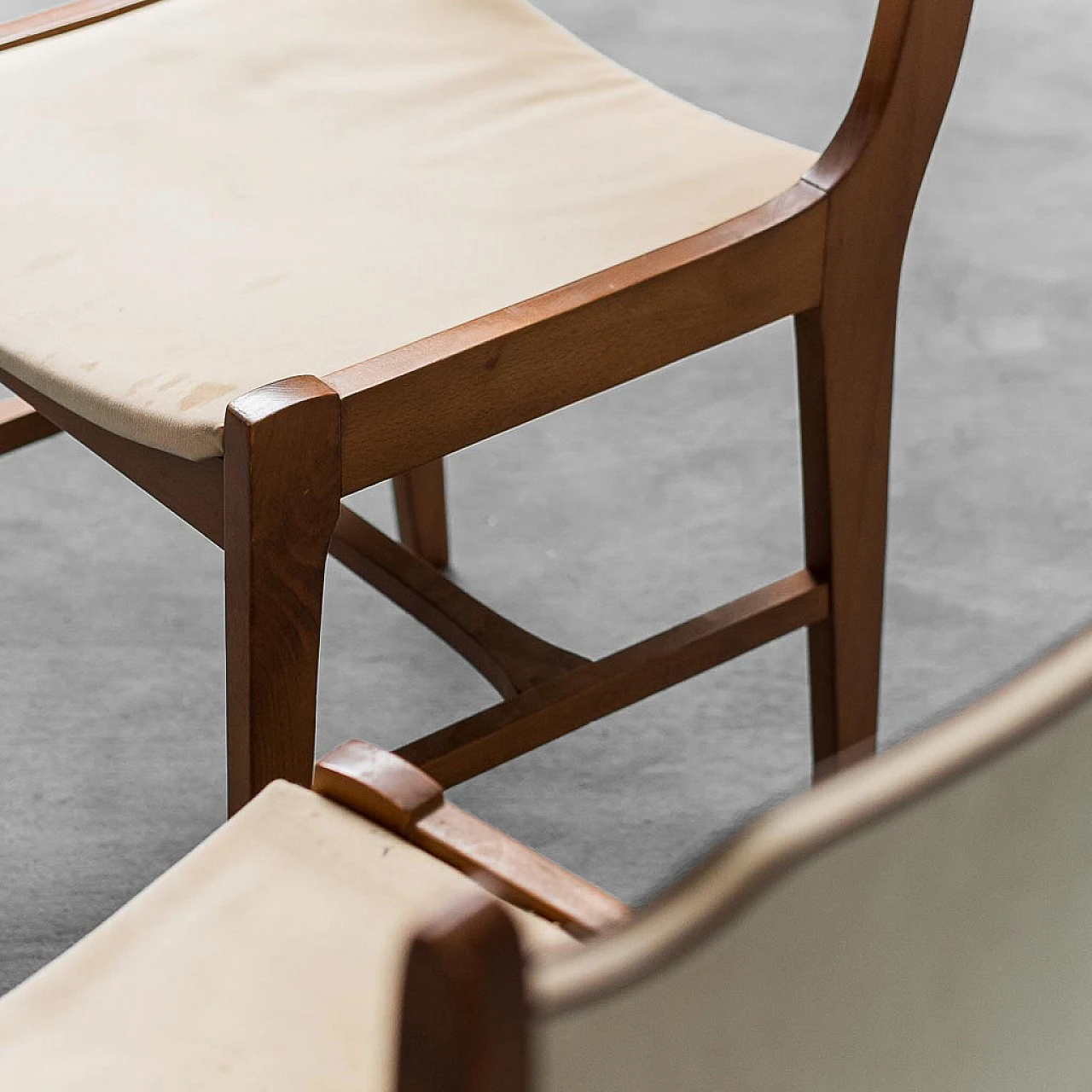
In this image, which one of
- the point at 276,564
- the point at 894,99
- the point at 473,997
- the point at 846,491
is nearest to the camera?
the point at 473,997

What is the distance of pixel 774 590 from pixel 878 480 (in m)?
0.10

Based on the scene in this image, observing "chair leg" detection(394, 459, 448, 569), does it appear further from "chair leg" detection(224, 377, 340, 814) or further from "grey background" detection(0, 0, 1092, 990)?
"chair leg" detection(224, 377, 340, 814)

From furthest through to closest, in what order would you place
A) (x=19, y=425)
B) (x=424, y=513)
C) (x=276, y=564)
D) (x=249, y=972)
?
(x=424, y=513) → (x=19, y=425) → (x=276, y=564) → (x=249, y=972)

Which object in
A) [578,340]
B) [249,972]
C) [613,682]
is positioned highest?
[578,340]

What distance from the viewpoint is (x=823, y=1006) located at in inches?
14.9

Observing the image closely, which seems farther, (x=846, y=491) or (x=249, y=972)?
(x=846, y=491)

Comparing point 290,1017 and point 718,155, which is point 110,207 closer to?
point 718,155

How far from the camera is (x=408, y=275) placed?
97 cm

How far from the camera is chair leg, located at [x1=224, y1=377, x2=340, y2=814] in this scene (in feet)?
2.75

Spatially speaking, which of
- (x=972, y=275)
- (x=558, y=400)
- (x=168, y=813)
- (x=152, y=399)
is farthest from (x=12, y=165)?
(x=972, y=275)

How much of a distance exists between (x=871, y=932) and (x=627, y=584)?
1167mm

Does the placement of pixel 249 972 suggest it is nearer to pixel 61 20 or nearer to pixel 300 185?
pixel 300 185

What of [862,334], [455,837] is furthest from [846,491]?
[455,837]

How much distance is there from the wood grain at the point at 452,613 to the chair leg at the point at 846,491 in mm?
173
